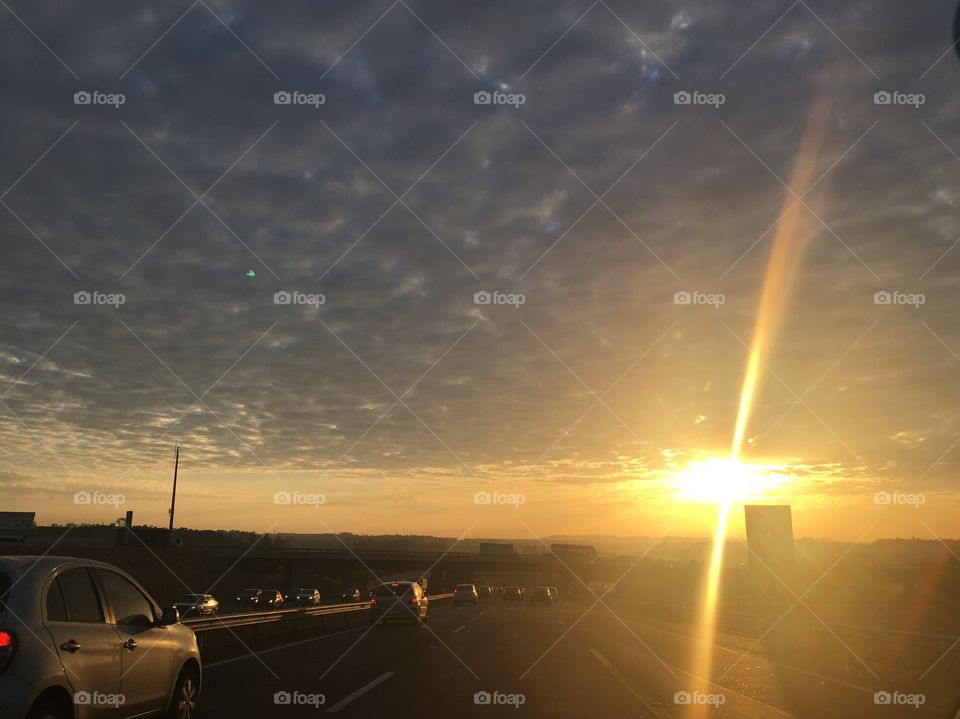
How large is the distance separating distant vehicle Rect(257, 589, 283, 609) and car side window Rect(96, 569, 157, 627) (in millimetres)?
45263

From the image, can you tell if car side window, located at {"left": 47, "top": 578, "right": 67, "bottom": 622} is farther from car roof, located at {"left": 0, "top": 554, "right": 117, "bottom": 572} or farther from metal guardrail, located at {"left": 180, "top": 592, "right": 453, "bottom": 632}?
metal guardrail, located at {"left": 180, "top": 592, "right": 453, "bottom": 632}

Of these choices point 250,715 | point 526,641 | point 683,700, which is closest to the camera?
point 250,715

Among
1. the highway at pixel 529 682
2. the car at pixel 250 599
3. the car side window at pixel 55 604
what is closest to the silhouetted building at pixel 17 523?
the car at pixel 250 599

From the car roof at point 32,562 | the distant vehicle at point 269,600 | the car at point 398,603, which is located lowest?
the car roof at point 32,562

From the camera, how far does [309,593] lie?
5662 cm

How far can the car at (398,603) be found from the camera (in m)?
28.5

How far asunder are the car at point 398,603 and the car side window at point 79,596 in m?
22.7

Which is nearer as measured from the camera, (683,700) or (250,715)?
(250,715)

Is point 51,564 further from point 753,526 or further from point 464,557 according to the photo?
point 464,557

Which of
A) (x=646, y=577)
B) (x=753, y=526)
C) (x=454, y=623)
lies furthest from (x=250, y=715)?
(x=646, y=577)

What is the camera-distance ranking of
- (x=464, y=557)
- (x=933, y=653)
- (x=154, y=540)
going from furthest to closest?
(x=464, y=557) → (x=154, y=540) → (x=933, y=653)

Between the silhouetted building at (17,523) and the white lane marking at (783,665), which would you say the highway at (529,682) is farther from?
the silhouetted building at (17,523)

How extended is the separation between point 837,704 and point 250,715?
337 inches

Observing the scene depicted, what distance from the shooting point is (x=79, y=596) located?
6688 millimetres
